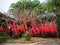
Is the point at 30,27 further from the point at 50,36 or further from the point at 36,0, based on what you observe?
the point at 36,0

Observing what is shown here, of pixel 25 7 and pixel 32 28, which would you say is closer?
pixel 32 28

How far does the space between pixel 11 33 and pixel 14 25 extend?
56.5 inches

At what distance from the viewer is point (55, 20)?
18.0 metres

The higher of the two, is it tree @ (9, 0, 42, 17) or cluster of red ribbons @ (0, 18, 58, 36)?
tree @ (9, 0, 42, 17)

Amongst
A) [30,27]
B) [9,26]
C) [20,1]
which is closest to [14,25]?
[9,26]

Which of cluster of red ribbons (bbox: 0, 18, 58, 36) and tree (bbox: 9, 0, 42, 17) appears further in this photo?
tree (bbox: 9, 0, 42, 17)

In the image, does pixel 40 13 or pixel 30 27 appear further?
pixel 40 13

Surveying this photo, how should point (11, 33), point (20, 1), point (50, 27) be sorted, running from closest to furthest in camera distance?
1. point (50, 27)
2. point (11, 33)
3. point (20, 1)

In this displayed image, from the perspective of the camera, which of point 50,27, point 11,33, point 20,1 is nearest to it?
point 50,27

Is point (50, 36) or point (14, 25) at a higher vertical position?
point (14, 25)

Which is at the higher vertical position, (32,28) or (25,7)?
(25,7)

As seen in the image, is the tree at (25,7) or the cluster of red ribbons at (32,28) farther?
the tree at (25,7)

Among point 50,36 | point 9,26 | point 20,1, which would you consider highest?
point 20,1

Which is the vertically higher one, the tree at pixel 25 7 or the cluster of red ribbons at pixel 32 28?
the tree at pixel 25 7
